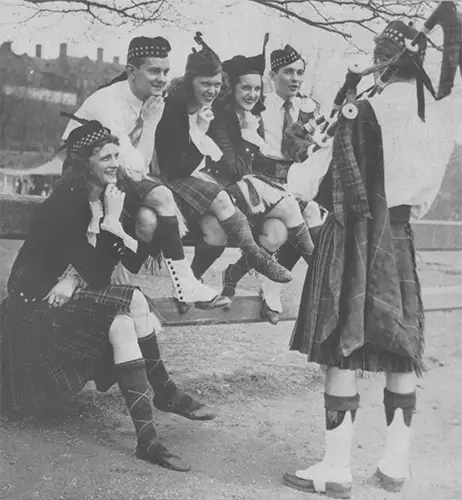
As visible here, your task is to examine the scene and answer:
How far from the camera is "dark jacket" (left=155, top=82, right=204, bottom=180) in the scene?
313cm

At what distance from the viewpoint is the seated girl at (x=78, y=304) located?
2990 mm

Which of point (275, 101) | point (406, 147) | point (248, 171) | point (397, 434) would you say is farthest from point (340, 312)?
point (275, 101)

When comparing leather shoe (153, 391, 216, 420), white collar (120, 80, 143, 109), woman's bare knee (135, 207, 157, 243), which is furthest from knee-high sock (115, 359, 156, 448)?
white collar (120, 80, 143, 109)

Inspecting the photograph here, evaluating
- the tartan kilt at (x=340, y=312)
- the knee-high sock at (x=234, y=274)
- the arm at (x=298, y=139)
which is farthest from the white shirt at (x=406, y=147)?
the knee-high sock at (x=234, y=274)

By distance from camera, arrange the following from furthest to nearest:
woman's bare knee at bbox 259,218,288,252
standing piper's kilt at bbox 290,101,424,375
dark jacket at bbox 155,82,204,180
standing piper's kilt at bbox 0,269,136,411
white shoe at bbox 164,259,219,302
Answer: woman's bare knee at bbox 259,218,288,252 < white shoe at bbox 164,259,219,302 < dark jacket at bbox 155,82,204,180 < standing piper's kilt at bbox 0,269,136,411 < standing piper's kilt at bbox 290,101,424,375

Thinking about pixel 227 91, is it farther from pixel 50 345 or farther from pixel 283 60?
pixel 50 345

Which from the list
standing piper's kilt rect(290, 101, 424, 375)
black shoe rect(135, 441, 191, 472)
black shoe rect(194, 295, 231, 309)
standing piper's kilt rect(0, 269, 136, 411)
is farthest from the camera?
black shoe rect(194, 295, 231, 309)

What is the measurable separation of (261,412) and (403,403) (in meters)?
0.82

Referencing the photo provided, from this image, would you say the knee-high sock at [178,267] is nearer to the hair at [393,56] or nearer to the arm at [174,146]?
the arm at [174,146]

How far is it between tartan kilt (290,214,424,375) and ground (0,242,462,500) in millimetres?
499

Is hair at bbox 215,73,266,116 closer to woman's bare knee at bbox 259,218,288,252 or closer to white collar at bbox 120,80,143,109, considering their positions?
white collar at bbox 120,80,143,109

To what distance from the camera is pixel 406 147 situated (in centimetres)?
288

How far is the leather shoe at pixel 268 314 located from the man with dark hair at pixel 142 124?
585 millimetres

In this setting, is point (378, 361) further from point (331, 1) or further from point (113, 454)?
point (331, 1)
